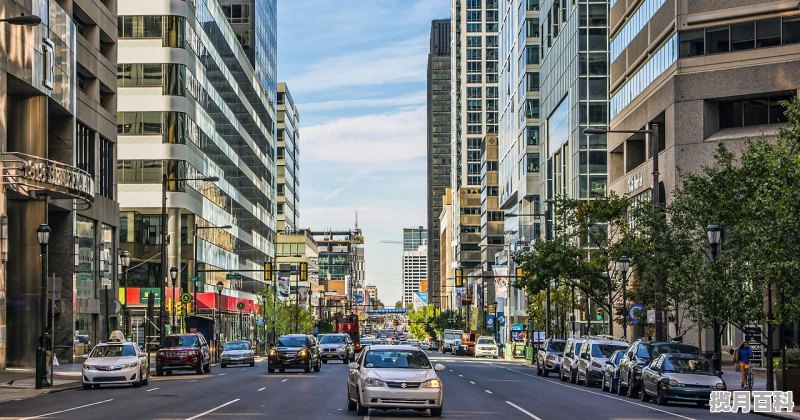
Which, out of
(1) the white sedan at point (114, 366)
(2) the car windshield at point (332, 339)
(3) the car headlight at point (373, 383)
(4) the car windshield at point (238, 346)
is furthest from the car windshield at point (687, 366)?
(2) the car windshield at point (332, 339)

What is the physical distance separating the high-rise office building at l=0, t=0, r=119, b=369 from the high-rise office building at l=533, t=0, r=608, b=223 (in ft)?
135

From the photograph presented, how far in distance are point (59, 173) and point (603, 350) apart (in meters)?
24.5

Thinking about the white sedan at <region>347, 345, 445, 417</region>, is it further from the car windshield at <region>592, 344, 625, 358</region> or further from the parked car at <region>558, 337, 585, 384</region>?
the parked car at <region>558, 337, 585, 384</region>

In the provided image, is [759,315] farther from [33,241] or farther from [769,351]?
[33,241]

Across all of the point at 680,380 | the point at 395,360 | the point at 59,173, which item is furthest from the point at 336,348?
the point at 395,360

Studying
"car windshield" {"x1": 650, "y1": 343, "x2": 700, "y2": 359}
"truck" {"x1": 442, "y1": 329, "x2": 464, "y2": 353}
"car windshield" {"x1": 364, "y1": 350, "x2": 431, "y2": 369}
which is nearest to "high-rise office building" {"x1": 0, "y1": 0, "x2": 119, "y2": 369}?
"car windshield" {"x1": 364, "y1": 350, "x2": 431, "y2": 369}

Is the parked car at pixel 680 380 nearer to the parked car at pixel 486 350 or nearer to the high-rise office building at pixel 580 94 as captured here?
the high-rise office building at pixel 580 94

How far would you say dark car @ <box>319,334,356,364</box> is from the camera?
71875mm

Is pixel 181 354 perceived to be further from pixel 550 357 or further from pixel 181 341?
pixel 550 357

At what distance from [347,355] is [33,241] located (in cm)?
2145

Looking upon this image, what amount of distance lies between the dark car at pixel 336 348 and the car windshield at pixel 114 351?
30.6 metres

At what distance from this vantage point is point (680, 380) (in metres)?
33.6

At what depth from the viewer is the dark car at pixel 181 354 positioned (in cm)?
5197

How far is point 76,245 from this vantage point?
63.6m
